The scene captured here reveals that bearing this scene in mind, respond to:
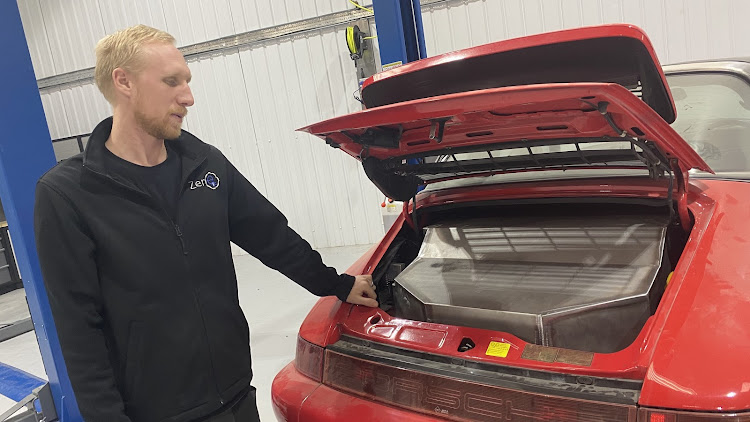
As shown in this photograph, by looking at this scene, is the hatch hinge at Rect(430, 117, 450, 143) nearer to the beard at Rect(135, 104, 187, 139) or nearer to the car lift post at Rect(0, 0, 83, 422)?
the beard at Rect(135, 104, 187, 139)

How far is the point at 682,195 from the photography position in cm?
140

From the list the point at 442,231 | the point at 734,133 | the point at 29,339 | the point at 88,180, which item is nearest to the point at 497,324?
the point at 442,231

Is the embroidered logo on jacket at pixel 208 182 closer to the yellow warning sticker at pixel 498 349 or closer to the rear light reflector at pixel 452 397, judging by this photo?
the rear light reflector at pixel 452 397

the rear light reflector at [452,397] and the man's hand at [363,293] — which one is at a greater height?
the man's hand at [363,293]

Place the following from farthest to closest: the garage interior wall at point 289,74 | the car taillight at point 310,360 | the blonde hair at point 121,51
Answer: the garage interior wall at point 289,74
the car taillight at point 310,360
the blonde hair at point 121,51

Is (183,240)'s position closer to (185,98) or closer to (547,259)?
(185,98)

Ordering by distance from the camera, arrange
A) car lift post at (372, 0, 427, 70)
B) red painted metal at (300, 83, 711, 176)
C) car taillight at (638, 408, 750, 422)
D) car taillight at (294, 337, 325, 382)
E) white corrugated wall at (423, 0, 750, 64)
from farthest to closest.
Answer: white corrugated wall at (423, 0, 750, 64)
car lift post at (372, 0, 427, 70)
car taillight at (294, 337, 325, 382)
red painted metal at (300, 83, 711, 176)
car taillight at (638, 408, 750, 422)

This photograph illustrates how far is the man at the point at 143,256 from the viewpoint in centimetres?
123

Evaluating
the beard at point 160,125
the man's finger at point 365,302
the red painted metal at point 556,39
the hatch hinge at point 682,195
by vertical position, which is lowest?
the man's finger at point 365,302

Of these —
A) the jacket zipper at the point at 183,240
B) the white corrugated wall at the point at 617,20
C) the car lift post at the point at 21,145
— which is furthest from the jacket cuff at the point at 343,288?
the white corrugated wall at the point at 617,20

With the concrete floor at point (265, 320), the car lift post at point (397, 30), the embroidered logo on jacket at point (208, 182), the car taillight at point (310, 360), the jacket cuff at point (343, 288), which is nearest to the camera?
the embroidered logo on jacket at point (208, 182)

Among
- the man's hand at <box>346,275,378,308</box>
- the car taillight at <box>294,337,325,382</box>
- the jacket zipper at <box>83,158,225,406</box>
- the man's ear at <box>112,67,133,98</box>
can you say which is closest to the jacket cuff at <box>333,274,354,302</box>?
the man's hand at <box>346,275,378,308</box>

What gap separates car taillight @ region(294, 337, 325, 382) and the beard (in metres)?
0.74

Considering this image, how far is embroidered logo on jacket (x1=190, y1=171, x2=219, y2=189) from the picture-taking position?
1438 millimetres
